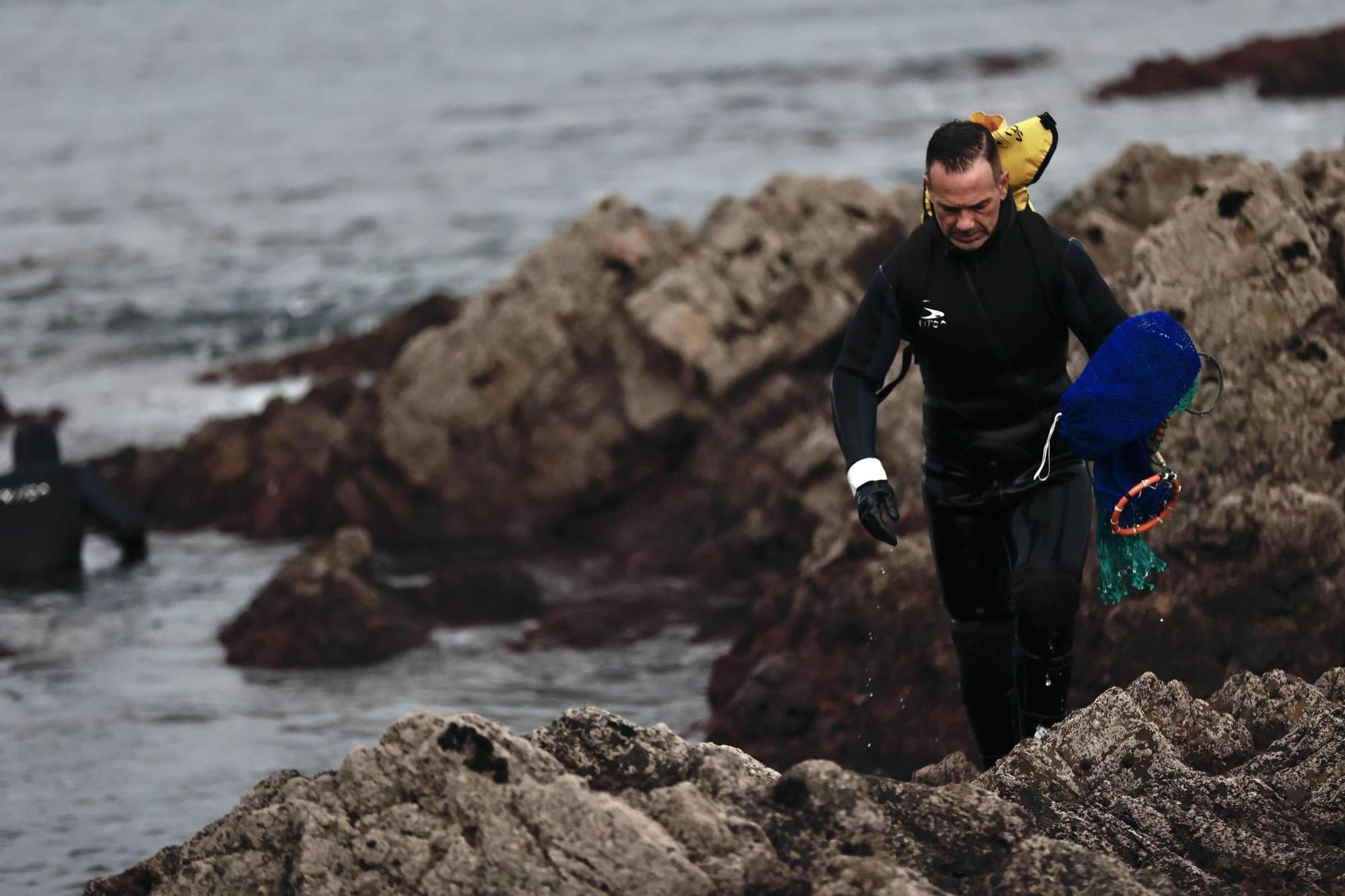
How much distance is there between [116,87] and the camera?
57.1 meters

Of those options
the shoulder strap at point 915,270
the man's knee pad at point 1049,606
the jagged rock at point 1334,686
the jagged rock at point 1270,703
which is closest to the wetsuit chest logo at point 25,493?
the shoulder strap at point 915,270

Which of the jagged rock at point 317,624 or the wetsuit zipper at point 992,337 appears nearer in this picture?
the wetsuit zipper at point 992,337

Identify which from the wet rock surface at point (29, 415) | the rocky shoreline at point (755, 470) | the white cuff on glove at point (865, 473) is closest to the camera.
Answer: the white cuff on glove at point (865, 473)

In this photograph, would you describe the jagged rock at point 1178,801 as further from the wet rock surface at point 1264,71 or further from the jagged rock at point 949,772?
the wet rock surface at point 1264,71

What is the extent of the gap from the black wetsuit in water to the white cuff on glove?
0.20 feet

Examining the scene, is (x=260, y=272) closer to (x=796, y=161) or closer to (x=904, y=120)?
(x=796, y=161)

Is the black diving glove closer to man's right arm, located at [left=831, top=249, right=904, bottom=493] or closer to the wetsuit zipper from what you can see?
man's right arm, located at [left=831, top=249, right=904, bottom=493]

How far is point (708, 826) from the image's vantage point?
423 centimetres

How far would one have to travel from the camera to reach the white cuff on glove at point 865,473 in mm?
5773

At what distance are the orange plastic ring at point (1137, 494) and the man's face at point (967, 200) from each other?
3.13ft

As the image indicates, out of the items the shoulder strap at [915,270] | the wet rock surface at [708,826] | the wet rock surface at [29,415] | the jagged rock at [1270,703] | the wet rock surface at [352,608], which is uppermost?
the shoulder strap at [915,270]

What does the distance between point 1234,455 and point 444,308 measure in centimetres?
1476

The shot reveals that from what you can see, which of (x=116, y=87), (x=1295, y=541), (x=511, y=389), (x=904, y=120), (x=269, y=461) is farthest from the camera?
(x=116, y=87)

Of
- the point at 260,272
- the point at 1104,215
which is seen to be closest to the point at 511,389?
the point at 1104,215
